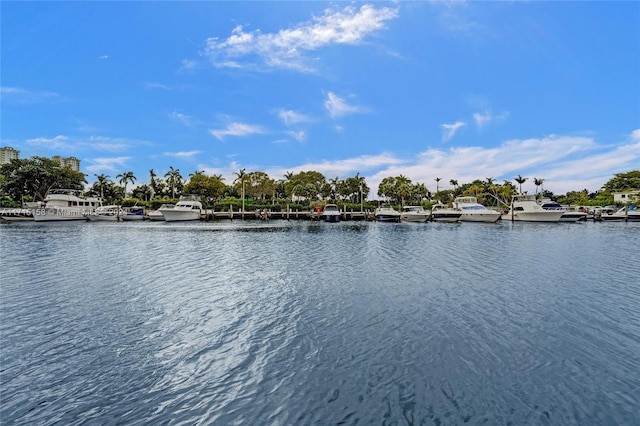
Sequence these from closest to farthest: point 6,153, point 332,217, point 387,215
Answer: point 332,217 < point 387,215 < point 6,153

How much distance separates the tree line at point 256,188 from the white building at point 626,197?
1.88 meters

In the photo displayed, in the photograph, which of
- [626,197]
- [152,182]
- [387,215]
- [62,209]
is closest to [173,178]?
[152,182]

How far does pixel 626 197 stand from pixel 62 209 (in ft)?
468

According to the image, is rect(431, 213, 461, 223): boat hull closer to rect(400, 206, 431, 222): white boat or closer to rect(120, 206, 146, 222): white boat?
rect(400, 206, 431, 222): white boat

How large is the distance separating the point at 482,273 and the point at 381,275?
229 inches

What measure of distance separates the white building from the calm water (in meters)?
92.0

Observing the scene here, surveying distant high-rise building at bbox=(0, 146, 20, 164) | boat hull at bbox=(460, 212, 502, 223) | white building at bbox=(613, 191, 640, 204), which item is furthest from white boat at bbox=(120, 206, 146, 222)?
white building at bbox=(613, 191, 640, 204)

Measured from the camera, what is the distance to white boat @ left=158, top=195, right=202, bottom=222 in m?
66.1

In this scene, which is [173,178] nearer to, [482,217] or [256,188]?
[256,188]

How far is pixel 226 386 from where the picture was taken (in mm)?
6836

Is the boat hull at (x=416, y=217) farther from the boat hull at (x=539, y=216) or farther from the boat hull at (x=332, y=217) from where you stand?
the boat hull at (x=539, y=216)

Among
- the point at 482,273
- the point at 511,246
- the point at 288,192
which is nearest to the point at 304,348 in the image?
the point at 482,273

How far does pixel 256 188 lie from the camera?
102 metres

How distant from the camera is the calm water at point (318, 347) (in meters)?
6.10
